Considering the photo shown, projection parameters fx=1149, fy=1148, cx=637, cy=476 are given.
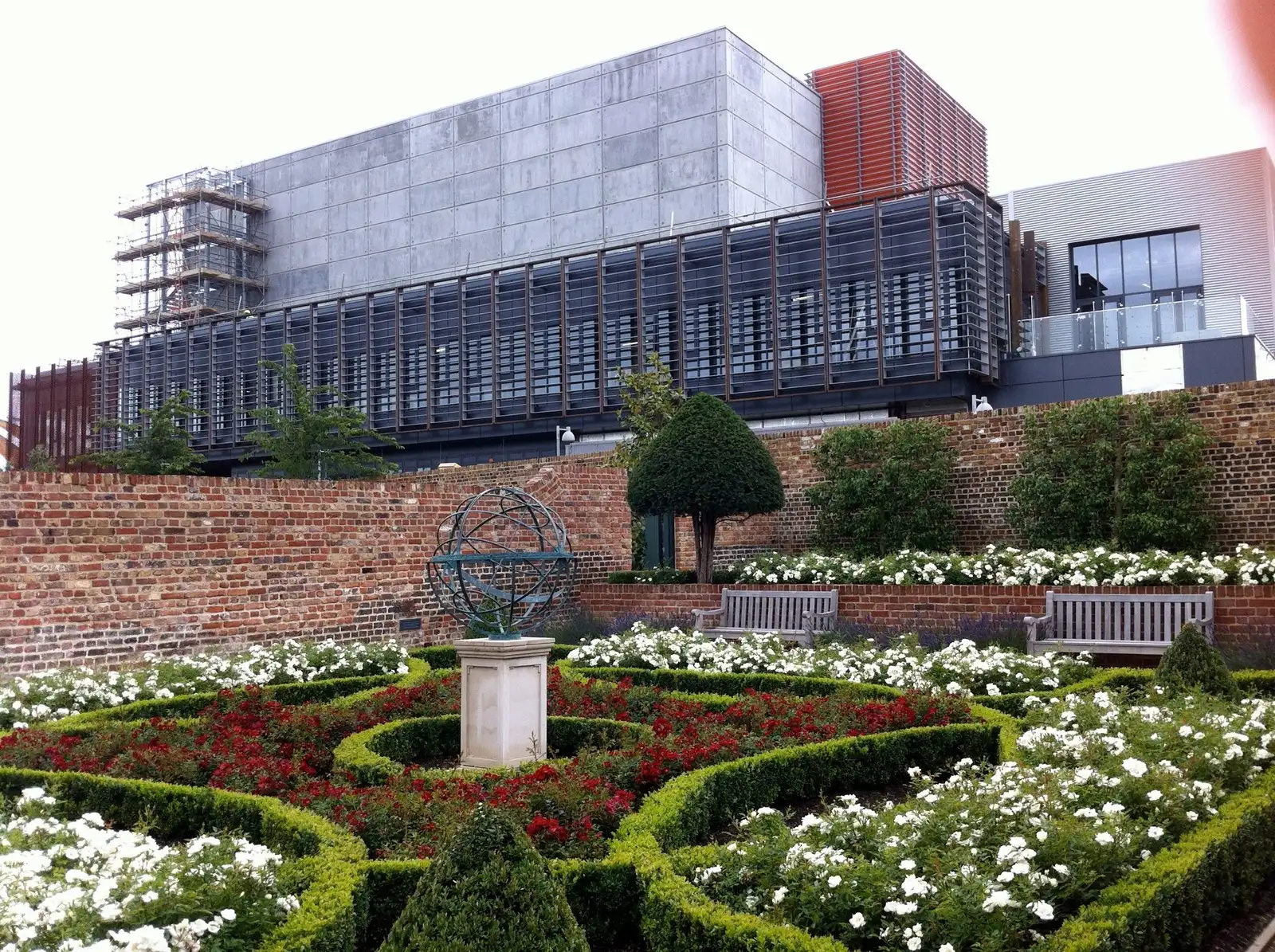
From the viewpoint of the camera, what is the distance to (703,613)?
43.9ft

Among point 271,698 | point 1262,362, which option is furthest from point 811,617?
point 1262,362

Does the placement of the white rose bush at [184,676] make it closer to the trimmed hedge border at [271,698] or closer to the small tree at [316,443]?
the trimmed hedge border at [271,698]

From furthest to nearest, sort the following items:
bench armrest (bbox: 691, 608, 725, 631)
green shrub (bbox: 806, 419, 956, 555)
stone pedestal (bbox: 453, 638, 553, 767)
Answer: green shrub (bbox: 806, 419, 956, 555) < bench armrest (bbox: 691, 608, 725, 631) < stone pedestal (bbox: 453, 638, 553, 767)

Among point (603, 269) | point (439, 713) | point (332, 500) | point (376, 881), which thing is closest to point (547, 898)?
point (376, 881)

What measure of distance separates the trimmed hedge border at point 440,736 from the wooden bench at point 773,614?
4.69m

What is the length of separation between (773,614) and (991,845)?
853cm

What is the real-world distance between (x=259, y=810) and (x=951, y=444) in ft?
40.3

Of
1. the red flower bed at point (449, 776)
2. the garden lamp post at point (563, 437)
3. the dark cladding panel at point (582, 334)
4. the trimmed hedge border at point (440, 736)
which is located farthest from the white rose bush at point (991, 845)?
the dark cladding panel at point (582, 334)

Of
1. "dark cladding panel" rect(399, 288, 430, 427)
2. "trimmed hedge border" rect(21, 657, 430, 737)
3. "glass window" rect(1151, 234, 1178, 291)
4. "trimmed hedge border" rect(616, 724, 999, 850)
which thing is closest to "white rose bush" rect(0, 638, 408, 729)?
"trimmed hedge border" rect(21, 657, 430, 737)

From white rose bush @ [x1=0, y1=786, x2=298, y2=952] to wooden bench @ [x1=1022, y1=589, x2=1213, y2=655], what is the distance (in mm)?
8288

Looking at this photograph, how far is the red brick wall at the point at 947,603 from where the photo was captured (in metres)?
10.4

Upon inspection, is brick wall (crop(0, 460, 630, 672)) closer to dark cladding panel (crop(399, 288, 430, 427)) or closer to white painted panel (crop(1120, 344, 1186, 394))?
white painted panel (crop(1120, 344, 1186, 394))

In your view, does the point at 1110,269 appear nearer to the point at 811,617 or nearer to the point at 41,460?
the point at 811,617

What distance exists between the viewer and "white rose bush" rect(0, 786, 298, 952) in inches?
136
